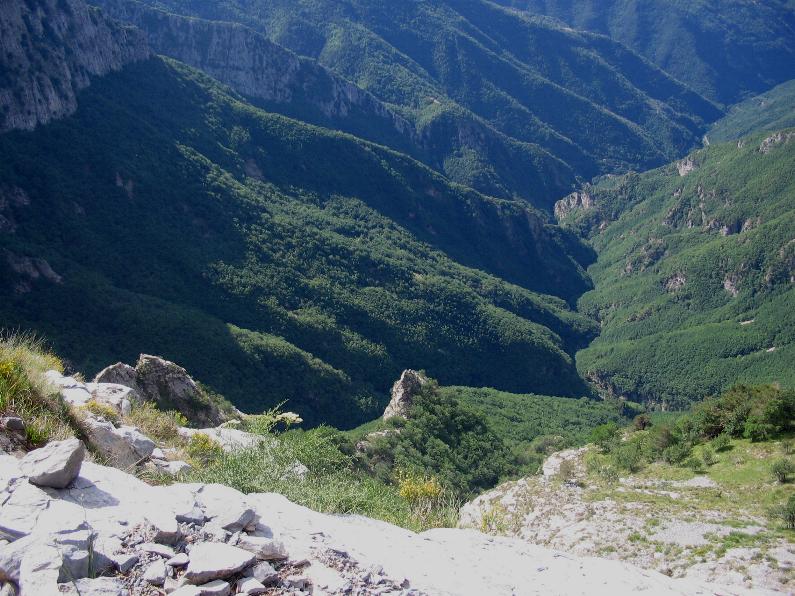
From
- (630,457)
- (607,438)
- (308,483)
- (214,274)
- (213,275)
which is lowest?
(213,275)

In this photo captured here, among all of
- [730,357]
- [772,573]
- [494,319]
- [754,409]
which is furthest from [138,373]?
[730,357]

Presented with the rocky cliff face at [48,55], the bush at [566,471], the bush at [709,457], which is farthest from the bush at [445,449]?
the rocky cliff face at [48,55]

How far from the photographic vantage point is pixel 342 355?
130000mm

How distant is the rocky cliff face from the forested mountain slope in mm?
3596

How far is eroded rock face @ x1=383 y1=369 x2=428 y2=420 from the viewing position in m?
71.1

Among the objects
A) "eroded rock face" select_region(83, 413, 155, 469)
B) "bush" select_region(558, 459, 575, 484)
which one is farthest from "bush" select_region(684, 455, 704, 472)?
"eroded rock face" select_region(83, 413, 155, 469)

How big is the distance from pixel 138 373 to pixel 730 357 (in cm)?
18440

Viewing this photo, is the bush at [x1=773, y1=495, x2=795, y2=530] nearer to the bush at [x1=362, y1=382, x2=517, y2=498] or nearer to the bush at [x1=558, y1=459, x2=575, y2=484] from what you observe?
the bush at [x1=558, y1=459, x2=575, y2=484]

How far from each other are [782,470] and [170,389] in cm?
4128

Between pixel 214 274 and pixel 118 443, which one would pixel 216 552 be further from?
pixel 214 274

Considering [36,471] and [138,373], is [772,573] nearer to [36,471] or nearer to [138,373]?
[36,471]

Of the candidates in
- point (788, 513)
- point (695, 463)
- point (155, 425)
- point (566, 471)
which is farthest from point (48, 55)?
point (788, 513)

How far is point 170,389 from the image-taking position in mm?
46312

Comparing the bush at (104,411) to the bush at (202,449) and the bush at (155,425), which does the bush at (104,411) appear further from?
the bush at (202,449)
